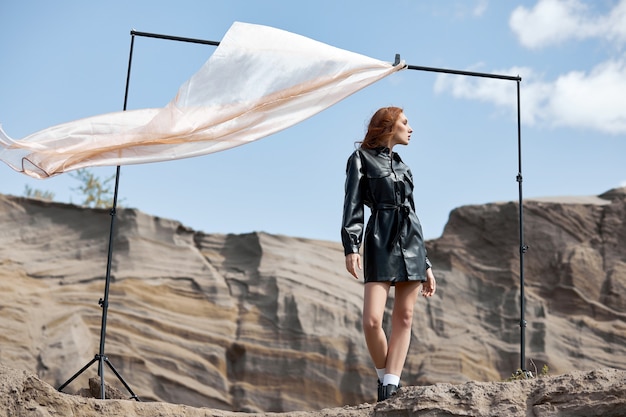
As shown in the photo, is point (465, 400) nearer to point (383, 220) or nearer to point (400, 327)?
point (400, 327)

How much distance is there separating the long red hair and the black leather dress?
0.05 meters

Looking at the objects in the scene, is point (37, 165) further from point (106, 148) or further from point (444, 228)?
point (444, 228)

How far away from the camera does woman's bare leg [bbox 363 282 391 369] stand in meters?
3.87

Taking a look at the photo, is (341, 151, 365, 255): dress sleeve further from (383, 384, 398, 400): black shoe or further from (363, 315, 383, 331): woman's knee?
(383, 384, 398, 400): black shoe

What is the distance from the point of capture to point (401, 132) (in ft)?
13.9

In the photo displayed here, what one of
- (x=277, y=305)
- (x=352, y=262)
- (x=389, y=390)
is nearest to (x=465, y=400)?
(x=389, y=390)

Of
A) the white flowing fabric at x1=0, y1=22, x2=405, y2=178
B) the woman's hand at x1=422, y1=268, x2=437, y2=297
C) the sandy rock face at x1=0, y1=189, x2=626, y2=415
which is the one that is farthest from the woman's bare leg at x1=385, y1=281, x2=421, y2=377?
the sandy rock face at x1=0, y1=189, x2=626, y2=415

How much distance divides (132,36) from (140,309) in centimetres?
471

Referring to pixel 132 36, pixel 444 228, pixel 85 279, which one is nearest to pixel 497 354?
pixel 444 228

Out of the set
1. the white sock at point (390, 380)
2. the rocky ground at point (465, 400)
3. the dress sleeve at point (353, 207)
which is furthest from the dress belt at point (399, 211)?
the rocky ground at point (465, 400)

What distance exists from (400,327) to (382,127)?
1010 mm

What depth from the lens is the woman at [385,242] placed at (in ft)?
12.8

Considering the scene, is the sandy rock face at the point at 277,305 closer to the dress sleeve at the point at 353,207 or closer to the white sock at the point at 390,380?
the white sock at the point at 390,380

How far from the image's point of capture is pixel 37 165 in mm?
4266
